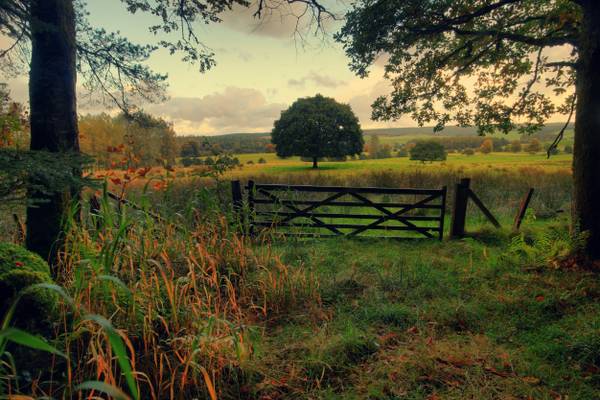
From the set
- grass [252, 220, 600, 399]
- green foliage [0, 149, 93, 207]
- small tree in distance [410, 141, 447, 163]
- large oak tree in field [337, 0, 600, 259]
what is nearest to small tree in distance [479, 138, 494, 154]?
small tree in distance [410, 141, 447, 163]

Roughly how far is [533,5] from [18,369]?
11.6 m

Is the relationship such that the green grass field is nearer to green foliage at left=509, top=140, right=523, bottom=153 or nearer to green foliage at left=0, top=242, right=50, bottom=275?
green foliage at left=509, top=140, right=523, bottom=153

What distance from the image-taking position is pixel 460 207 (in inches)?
345

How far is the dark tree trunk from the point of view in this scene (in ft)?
15.6

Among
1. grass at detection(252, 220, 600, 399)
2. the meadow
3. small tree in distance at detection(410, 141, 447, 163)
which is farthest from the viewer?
small tree in distance at detection(410, 141, 447, 163)

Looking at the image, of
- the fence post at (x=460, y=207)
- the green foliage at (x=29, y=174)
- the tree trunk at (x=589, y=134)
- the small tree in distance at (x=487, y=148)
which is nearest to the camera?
the green foliage at (x=29, y=174)

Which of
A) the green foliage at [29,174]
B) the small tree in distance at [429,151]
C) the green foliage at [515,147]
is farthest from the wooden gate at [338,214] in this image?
the green foliage at [515,147]

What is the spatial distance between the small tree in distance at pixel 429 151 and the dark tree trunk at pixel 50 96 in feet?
108

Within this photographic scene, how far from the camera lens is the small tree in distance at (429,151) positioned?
112ft

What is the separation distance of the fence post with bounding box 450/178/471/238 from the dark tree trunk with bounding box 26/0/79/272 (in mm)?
8355

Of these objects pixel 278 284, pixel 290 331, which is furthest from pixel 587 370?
pixel 278 284

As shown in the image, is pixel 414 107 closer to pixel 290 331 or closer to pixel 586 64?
pixel 586 64

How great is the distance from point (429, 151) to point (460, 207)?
90.7ft

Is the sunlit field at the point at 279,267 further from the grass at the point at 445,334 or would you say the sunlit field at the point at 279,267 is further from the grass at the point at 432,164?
the grass at the point at 432,164
